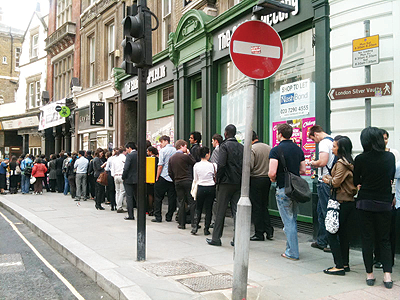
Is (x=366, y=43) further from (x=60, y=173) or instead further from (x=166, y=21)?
(x=60, y=173)

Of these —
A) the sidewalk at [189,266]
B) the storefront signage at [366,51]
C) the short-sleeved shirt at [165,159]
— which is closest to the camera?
the sidewalk at [189,266]

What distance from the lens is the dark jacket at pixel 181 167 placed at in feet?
27.7

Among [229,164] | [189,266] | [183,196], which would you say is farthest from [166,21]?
[189,266]

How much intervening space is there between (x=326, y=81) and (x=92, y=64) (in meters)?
15.9

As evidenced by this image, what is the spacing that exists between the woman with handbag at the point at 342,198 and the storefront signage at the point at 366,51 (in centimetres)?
124

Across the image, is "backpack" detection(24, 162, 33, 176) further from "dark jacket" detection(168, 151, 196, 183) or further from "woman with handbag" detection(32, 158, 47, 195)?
"dark jacket" detection(168, 151, 196, 183)

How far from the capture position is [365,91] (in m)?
5.38

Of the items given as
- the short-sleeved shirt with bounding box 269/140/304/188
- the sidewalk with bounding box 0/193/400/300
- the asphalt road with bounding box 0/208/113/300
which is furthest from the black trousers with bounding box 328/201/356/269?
the asphalt road with bounding box 0/208/113/300

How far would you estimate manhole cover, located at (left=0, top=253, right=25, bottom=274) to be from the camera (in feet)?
18.8

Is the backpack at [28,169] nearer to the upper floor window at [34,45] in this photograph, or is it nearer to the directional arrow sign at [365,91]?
the upper floor window at [34,45]

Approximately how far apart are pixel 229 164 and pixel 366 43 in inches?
108

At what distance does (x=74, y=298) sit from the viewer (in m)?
4.53

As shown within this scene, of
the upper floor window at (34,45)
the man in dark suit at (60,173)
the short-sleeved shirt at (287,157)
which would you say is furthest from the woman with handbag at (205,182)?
the upper floor window at (34,45)

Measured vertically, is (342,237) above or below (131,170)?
below
